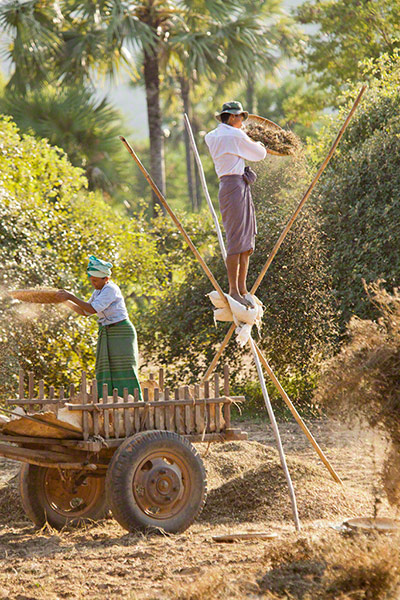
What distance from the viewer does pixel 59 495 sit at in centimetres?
632

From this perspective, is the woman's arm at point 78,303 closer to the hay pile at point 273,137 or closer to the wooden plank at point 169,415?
the wooden plank at point 169,415

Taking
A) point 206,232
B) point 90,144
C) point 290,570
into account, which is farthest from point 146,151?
point 290,570

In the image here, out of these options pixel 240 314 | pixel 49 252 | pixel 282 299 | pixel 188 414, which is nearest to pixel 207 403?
pixel 188 414

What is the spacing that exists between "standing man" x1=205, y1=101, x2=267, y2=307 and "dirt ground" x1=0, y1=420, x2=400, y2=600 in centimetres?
162

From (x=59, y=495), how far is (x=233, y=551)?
5.54 feet

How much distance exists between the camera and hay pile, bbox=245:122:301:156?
6992 mm

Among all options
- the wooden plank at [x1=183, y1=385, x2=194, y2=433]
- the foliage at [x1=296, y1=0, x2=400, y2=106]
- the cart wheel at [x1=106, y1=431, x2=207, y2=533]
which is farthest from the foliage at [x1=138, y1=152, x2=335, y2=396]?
the foliage at [x1=296, y1=0, x2=400, y2=106]

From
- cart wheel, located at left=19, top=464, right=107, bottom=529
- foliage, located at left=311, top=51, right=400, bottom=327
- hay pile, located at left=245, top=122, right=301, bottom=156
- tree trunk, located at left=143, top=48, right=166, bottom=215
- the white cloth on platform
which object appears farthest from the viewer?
tree trunk, located at left=143, top=48, right=166, bottom=215

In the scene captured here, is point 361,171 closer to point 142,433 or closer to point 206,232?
point 206,232

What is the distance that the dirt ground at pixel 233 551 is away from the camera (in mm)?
4094

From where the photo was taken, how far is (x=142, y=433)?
572 cm

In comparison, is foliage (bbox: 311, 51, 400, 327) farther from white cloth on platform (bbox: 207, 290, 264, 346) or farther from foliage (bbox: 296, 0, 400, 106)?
foliage (bbox: 296, 0, 400, 106)

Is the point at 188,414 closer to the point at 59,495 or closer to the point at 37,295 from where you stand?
the point at 59,495

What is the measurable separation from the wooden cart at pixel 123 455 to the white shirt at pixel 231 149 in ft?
5.21
